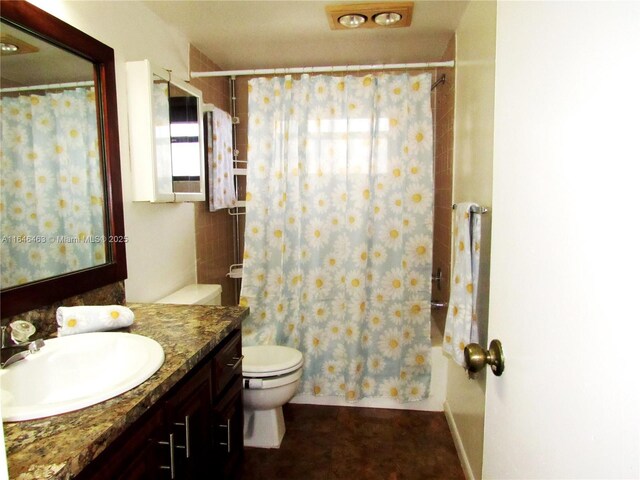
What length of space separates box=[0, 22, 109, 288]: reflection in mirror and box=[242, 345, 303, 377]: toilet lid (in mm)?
909

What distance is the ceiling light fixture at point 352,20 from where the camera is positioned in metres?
2.11

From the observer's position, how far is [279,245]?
2520 millimetres

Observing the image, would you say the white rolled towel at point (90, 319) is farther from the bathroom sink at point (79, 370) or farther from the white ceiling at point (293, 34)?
the white ceiling at point (293, 34)

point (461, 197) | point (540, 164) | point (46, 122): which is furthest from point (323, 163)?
point (540, 164)

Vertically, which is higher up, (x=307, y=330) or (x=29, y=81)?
(x=29, y=81)

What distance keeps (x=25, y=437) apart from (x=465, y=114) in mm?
2148

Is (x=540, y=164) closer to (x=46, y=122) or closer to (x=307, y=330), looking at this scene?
(x=46, y=122)

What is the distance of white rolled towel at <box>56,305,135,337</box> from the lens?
1353 mm

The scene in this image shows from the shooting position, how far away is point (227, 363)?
158 cm

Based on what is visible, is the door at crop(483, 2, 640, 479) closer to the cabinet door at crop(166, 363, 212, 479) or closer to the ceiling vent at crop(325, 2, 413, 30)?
the cabinet door at crop(166, 363, 212, 479)

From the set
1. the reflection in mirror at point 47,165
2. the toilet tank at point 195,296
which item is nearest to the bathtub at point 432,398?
the toilet tank at point 195,296

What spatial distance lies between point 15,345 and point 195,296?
3.33 feet

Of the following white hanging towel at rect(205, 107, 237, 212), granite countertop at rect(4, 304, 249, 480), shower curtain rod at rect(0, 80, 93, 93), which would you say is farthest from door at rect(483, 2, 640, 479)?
white hanging towel at rect(205, 107, 237, 212)

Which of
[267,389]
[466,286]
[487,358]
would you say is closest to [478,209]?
[466,286]
